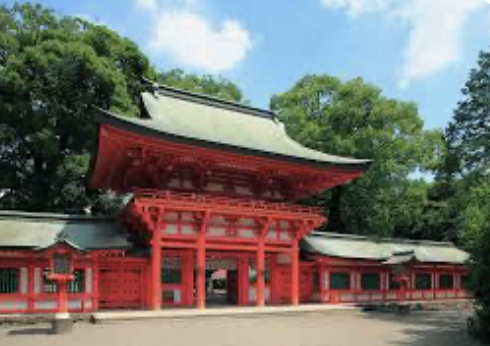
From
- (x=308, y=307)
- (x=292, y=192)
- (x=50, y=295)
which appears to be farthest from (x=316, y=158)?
(x=50, y=295)

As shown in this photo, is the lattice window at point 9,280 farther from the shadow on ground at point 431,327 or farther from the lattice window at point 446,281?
the lattice window at point 446,281

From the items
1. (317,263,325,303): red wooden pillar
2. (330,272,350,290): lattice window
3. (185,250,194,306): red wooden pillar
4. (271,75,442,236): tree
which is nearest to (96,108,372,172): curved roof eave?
(185,250,194,306): red wooden pillar

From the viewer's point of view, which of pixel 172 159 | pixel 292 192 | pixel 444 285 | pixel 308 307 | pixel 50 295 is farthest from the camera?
pixel 444 285

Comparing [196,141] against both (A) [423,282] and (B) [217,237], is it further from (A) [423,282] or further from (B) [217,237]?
(A) [423,282]

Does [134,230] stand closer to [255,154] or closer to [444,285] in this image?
[255,154]

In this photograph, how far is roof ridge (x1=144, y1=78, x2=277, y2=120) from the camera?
A: 93.7 ft

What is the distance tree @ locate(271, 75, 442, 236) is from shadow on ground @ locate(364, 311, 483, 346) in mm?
13758

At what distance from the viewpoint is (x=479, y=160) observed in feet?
80.7

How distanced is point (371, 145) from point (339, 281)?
14.2 meters

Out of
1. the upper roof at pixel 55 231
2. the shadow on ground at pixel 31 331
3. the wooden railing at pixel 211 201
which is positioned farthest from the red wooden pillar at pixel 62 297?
the wooden railing at pixel 211 201

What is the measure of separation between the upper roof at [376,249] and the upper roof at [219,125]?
4.82 m

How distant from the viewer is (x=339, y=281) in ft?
94.6

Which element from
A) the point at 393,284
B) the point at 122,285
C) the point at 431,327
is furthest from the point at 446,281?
the point at 122,285

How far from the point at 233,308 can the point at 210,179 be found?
5.95 metres
